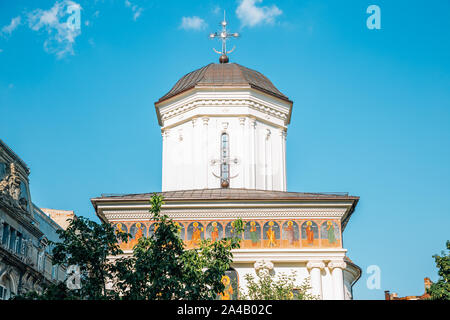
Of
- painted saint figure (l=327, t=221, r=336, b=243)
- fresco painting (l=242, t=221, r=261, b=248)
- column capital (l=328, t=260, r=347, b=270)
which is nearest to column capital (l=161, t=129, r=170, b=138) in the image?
fresco painting (l=242, t=221, r=261, b=248)

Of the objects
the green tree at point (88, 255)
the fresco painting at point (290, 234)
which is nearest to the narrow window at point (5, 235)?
the fresco painting at point (290, 234)

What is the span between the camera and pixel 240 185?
29219mm

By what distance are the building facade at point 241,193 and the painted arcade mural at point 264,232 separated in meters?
0.03

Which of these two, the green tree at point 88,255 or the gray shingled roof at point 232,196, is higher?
the gray shingled roof at point 232,196

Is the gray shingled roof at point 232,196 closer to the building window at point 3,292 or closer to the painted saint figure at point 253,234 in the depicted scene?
the painted saint figure at point 253,234

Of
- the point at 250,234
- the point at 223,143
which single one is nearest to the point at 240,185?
the point at 223,143

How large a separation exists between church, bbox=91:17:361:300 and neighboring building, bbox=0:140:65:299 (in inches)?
262

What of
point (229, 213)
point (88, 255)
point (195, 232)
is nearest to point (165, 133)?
point (229, 213)

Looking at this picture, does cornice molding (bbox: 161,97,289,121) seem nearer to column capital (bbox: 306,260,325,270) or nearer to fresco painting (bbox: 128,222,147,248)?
fresco painting (bbox: 128,222,147,248)

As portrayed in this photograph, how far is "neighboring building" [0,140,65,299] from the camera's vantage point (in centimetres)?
3152

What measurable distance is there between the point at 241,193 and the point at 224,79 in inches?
260

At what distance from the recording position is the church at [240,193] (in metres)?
25.2

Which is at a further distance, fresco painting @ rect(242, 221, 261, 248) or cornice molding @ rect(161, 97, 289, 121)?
cornice molding @ rect(161, 97, 289, 121)
